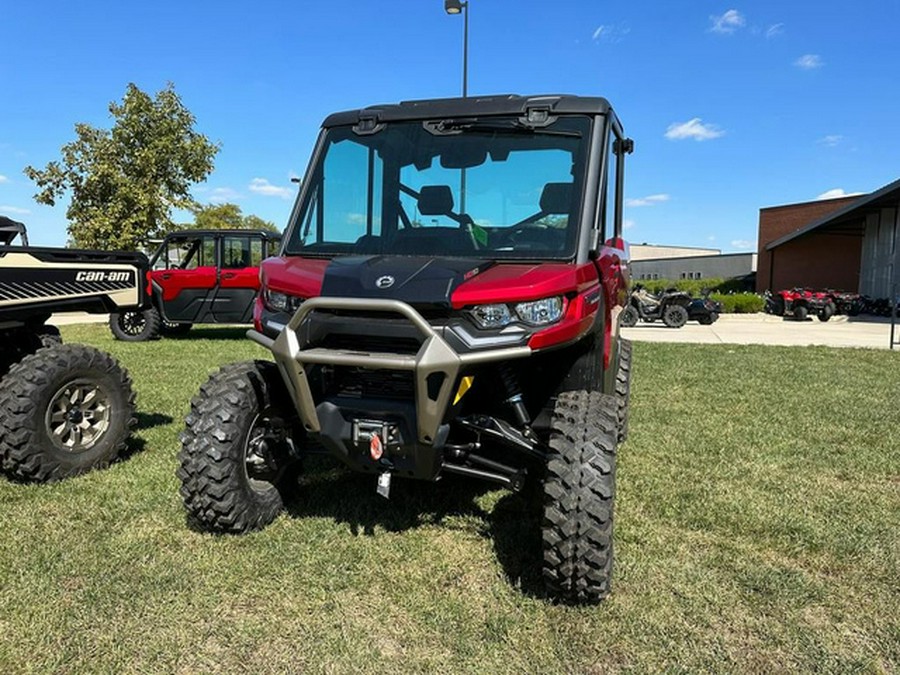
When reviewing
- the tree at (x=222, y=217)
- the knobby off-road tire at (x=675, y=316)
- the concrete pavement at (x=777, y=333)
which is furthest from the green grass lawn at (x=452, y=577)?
the tree at (x=222, y=217)

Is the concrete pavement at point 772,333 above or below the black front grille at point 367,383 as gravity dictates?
below

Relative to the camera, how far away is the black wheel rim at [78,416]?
4.45 m

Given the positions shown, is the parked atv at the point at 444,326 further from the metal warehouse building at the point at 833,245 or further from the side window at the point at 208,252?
the metal warehouse building at the point at 833,245

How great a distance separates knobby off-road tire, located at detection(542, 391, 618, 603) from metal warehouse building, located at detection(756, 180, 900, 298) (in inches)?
1072

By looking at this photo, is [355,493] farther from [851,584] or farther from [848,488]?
[848,488]

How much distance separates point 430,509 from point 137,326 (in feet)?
38.0

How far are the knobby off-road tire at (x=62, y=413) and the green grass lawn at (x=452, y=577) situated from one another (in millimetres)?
165

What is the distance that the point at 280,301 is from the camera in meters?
3.42

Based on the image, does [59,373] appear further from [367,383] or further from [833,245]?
[833,245]

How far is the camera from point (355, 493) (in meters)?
4.32

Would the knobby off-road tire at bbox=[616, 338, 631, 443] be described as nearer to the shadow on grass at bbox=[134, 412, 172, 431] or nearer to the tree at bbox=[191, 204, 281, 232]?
the shadow on grass at bbox=[134, 412, 172, 431]

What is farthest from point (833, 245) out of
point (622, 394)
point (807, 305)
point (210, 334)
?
point (622, 394)

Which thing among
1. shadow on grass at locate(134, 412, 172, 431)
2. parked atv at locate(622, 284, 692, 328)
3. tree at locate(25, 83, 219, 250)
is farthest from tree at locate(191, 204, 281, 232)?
shadow on grass at locate(134, 412, 172, 431)

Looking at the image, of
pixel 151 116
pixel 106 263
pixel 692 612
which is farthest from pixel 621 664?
pixel 151 116
